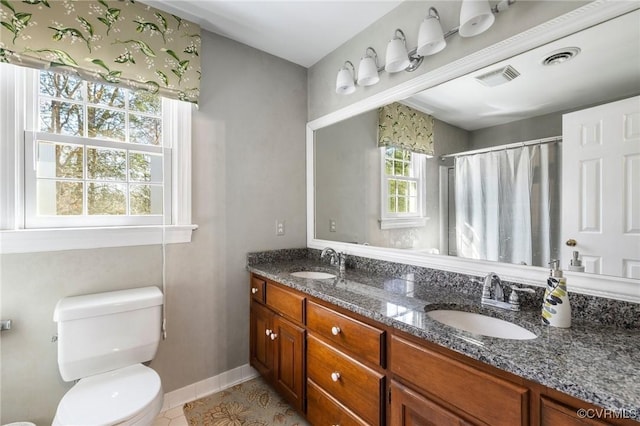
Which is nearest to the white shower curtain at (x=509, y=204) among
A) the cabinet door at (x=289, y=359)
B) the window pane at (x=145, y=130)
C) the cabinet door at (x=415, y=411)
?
the cabinet door at (x=415, y=411)

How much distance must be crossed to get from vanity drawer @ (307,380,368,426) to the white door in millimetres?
1147

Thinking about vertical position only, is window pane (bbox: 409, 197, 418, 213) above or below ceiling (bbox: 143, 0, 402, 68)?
below

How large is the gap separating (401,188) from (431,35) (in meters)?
0.83

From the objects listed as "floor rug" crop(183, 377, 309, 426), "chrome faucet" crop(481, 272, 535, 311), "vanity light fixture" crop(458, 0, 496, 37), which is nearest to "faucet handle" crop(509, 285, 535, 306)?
"chrome faucet" crop(481, 272, 535, 311)

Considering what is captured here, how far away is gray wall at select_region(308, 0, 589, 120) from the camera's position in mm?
1192

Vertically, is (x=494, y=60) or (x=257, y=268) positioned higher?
(x=494, y=60)

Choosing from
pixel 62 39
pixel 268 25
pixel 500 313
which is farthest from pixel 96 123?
pixel 500 313

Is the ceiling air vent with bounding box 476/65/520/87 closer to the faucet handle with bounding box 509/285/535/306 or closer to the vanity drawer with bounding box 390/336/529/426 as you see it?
the faucet handle with bounding box 509/285/535/306

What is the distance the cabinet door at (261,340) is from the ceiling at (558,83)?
5.61 ft

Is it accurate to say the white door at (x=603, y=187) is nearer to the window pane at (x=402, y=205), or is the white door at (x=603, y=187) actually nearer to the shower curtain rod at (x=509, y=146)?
the shower curtain rod at (x=509, y=146)

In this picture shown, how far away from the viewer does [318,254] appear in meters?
2.40

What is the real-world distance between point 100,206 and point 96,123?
0.50 m

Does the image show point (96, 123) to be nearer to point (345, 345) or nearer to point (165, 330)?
point (165, 330)

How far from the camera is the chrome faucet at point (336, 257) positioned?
2.03m
